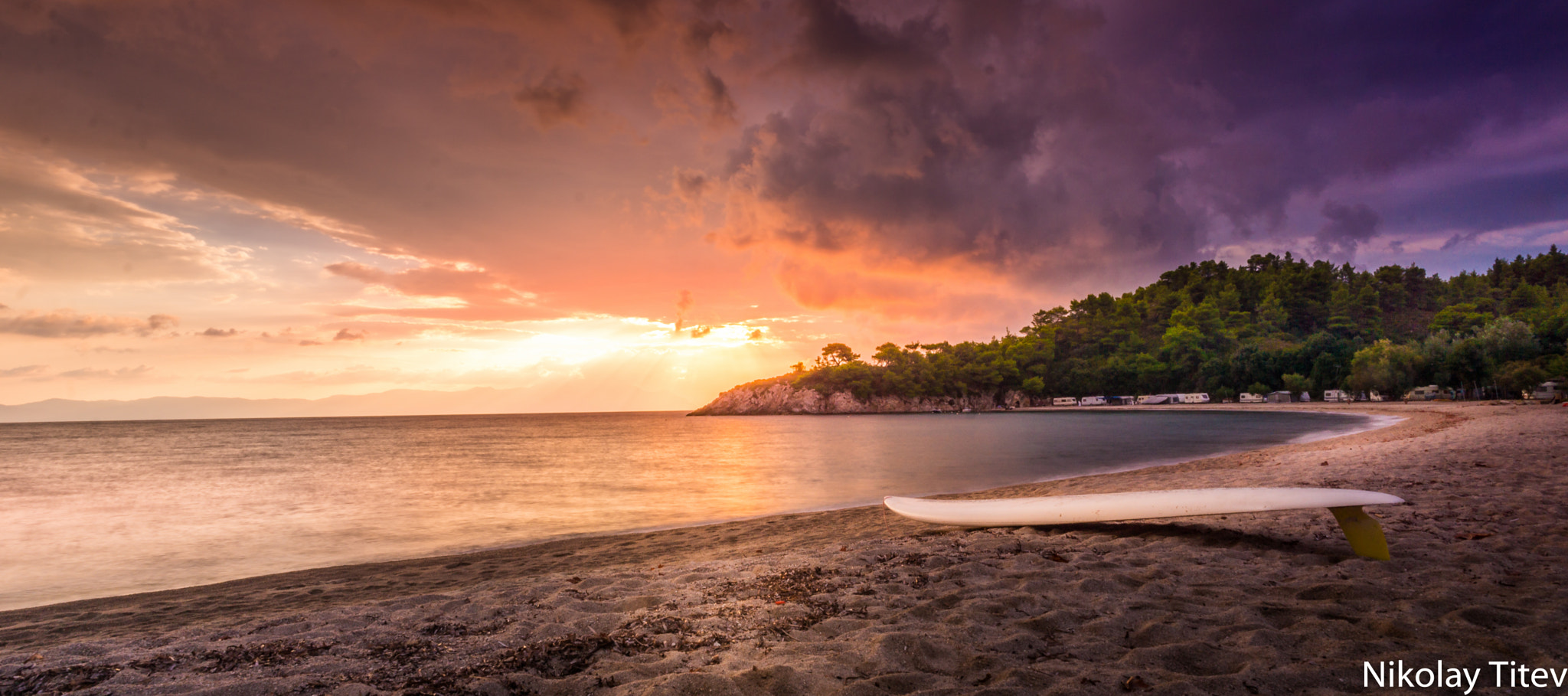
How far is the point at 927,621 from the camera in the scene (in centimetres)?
392

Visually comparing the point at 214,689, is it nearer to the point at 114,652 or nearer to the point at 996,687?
the point at 114,652

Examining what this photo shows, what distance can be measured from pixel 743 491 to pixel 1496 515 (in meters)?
13.5

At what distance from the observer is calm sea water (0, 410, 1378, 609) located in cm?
997

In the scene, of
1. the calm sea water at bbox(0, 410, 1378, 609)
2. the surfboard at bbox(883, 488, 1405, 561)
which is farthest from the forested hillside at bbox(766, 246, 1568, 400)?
the surfboard at bbox(883, 488, 1405, 561)

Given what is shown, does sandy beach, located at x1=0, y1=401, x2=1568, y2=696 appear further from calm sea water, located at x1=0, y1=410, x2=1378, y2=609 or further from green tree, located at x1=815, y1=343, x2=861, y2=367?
green tree, located at x1=815, y1=343, x2=861, y2=367

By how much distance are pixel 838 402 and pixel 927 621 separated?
5172 inches

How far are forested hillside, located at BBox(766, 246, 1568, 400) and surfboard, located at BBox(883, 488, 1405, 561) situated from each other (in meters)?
80.3

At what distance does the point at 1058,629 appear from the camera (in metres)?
3.69

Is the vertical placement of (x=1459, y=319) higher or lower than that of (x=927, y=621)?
higher

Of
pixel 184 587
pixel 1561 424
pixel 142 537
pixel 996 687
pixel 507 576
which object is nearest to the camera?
pixel 996 687

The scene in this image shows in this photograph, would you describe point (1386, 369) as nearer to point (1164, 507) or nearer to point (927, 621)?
point (1164, 507)

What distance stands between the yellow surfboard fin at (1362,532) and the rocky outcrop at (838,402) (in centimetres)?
12565

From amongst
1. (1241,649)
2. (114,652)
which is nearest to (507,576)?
(114,652)

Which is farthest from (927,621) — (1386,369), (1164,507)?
(1386,369)
